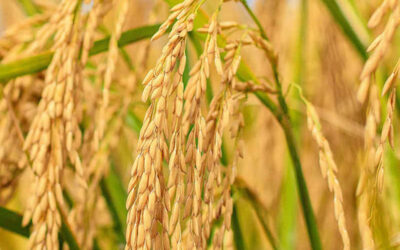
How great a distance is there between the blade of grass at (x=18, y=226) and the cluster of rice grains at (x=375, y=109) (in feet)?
1.38

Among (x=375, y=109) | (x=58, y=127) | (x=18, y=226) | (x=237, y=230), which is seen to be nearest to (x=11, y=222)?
(x=18, y=226)

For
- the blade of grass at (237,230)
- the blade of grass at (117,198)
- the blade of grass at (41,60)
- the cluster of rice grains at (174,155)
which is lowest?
the blade of grass at (237,230)

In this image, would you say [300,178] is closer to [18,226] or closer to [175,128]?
[175,128]

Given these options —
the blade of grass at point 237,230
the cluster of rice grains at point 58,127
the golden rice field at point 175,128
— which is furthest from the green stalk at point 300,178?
the cluster of rice grains at point 58,127

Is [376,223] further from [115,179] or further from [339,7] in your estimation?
[115,179]

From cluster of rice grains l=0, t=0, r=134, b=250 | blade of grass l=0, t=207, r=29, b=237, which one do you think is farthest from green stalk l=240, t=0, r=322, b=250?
blade of grass l=0, t=207, r=29, b=237

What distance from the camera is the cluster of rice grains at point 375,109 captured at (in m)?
0.54

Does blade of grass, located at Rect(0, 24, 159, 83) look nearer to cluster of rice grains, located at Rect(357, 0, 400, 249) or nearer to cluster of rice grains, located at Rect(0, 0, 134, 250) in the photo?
cluster of rice grains, located at Rect(0, 0, 134, 250)

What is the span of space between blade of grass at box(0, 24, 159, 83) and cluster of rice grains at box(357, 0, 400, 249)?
0.41 meters

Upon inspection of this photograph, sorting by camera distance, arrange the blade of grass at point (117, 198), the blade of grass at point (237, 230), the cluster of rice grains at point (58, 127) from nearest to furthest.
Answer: the cluster of rice grains at point (58, 127) < the blade of grass at point (237, 230) < the blade of grass at point (117, 198)

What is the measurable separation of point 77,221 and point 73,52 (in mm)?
266

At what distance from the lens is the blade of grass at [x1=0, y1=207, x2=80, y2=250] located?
2.70 feet

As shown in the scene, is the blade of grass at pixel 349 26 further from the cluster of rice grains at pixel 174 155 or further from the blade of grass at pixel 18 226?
the blade of grass at pixel 18 226

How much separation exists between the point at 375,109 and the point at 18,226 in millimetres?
574
